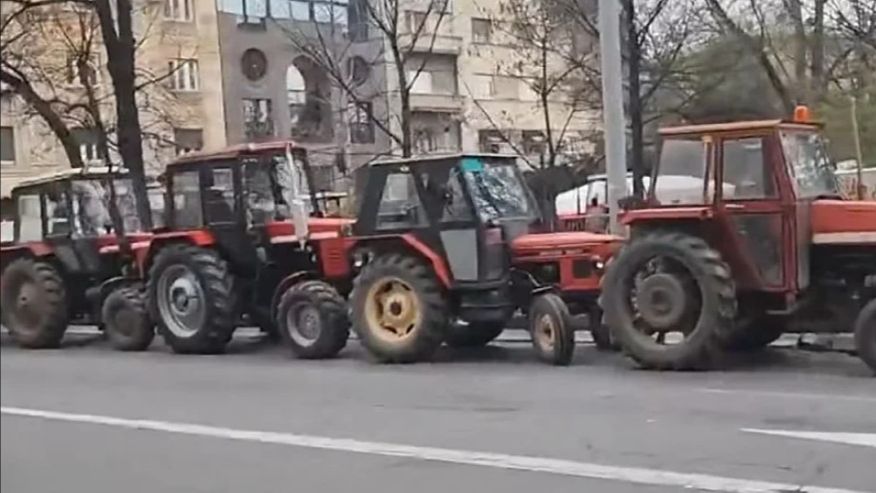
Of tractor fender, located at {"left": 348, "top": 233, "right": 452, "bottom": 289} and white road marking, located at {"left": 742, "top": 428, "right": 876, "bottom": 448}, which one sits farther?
tractor fender, located at {"left": 348, "top": 233, "right": 452, "bottom": 289}

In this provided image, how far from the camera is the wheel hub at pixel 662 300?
4.59 m

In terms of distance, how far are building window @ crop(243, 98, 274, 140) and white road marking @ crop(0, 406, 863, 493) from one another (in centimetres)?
72

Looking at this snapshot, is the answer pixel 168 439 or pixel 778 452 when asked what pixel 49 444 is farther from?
pixel 778 452

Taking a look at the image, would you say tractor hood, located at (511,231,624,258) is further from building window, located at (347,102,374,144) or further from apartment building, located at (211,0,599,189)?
building window, located at (347,102,374,144)

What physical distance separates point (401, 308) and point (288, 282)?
61cm

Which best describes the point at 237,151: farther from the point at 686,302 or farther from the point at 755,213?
the point at 755,213

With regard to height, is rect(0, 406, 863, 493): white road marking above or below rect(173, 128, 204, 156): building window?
below

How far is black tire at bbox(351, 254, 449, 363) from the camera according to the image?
16.5 ft

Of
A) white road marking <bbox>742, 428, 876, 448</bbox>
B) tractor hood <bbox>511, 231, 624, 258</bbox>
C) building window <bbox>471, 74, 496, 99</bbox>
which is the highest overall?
building window <bbox>471, 74, 496, 99</bbox>

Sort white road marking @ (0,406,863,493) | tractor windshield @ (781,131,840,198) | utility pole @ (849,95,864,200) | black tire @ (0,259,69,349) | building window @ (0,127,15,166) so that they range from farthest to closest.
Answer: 1. tractor windshield @ (781,131,840,198)
2. utility pole @ (849,95,864,200)
3. white road marking @ (0,406,863,493)
4. black tire @ (0,259,69,349)
5. building window @ (0,127,15,166)

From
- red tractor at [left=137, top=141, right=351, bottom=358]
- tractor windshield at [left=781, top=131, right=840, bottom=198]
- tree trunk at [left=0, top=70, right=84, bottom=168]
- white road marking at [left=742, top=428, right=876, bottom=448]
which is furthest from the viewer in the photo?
red tractor at [left=137, top=141, right=351, bottom=358]

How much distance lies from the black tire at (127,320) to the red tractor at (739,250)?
1.81 m

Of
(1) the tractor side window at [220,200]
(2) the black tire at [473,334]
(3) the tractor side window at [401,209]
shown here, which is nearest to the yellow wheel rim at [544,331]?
(2) the black tire at [473,334]

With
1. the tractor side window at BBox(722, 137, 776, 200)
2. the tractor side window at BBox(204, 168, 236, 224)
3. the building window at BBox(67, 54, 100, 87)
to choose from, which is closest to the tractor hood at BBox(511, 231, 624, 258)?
the tractor side window at BBox(722, 137, 776, 200)
